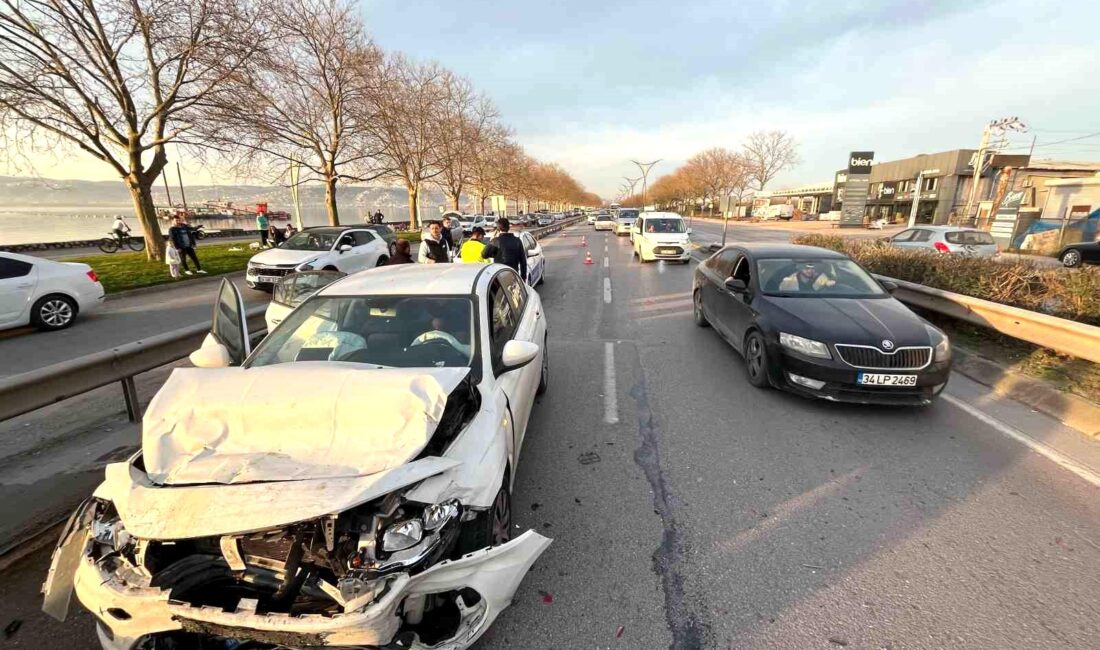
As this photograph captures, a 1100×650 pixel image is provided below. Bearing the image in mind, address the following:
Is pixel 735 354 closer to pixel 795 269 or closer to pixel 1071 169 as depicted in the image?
pixel 795 269

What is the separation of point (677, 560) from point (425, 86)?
3188 cm

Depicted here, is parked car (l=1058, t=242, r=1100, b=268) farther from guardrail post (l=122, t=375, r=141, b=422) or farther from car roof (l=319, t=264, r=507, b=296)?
guardrail post (l=122, t=375, r=141, b=422)

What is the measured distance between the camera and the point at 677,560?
2660 mm

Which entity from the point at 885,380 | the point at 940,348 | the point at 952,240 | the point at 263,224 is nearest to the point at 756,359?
the point at 885,380

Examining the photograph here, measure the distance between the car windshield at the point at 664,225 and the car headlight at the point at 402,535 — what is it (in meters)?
16.7

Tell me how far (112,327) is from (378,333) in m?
8.11

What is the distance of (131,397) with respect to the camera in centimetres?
404

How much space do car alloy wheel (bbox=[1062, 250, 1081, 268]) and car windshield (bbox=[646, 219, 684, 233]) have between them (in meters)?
13.2

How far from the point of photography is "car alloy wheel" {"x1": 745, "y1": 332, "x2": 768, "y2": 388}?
4875 mm

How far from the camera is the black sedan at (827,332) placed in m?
4.20

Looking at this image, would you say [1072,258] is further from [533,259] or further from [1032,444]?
[533,259]

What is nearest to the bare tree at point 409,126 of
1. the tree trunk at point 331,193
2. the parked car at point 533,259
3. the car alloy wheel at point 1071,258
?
the tree trunk at point 331,193

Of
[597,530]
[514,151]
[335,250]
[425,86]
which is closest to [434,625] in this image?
[597,530]

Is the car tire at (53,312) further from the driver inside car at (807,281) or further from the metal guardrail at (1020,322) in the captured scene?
the metal guardrail at (1020,322)
